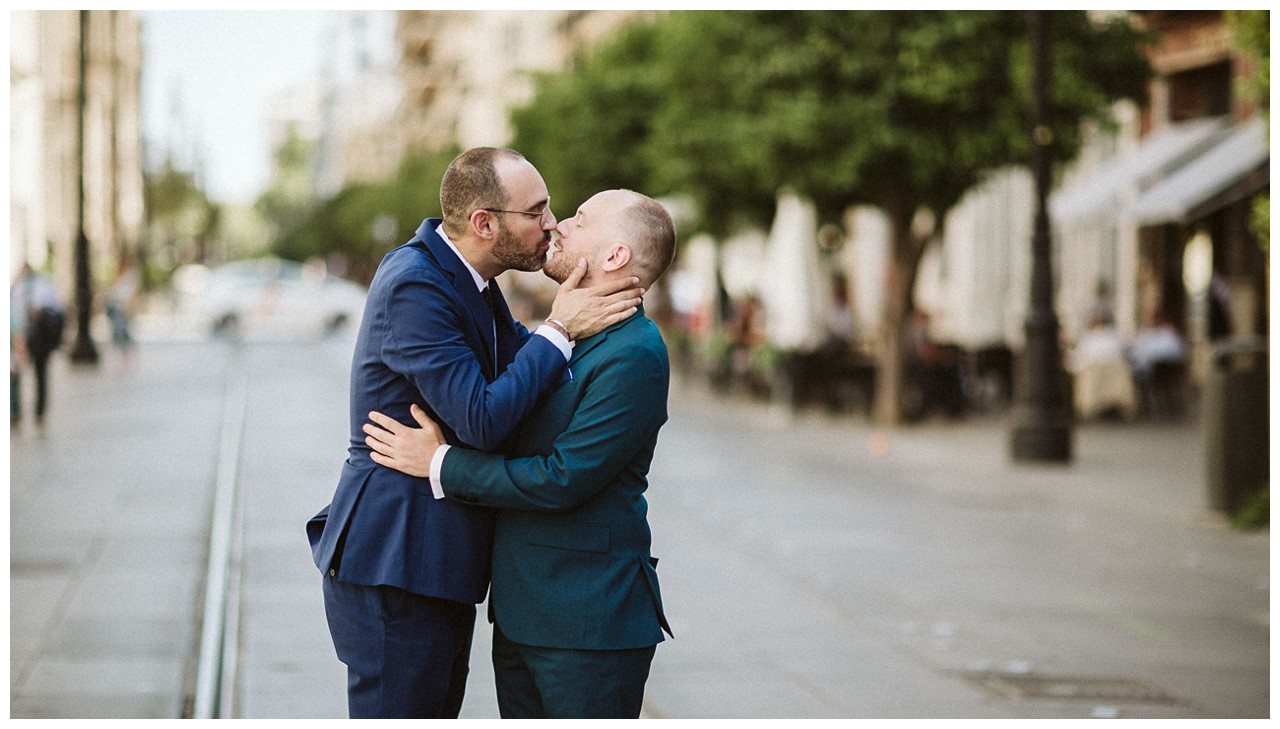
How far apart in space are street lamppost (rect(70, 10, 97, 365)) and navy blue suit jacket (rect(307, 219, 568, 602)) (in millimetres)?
24389

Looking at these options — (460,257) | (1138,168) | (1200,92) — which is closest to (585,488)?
(460,257)

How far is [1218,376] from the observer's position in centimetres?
1109

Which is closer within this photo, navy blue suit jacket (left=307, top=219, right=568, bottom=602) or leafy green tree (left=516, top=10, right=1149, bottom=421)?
navy blue suit jacket (left=307, top=219, right=568, bottom=602)

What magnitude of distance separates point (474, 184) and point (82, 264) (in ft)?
82.9

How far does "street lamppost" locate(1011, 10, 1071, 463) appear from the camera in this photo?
48.0 ft

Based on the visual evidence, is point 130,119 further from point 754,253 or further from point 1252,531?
point 1252,531

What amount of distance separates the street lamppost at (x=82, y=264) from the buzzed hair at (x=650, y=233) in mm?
24568

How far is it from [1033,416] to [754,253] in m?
19.7

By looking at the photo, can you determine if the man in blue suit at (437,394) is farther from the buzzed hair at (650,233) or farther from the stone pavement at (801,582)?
the stone pavement at (801,582)

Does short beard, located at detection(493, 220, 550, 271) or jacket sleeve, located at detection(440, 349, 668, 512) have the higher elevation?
short beard, located at detection(493, 220, 550, 271)

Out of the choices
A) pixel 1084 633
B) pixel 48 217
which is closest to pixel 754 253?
pixel 48 217

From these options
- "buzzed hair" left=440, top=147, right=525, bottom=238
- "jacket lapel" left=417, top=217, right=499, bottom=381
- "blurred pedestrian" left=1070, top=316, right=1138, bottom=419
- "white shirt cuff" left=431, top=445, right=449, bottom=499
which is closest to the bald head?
"buzzed hair" left=440, top=147, right=525, bottom=238

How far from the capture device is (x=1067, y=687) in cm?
670

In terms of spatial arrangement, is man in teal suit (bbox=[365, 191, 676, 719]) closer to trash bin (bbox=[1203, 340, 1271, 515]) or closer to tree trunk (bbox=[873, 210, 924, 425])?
trash bin (bbox=[1203, 340, 1271, 515])
